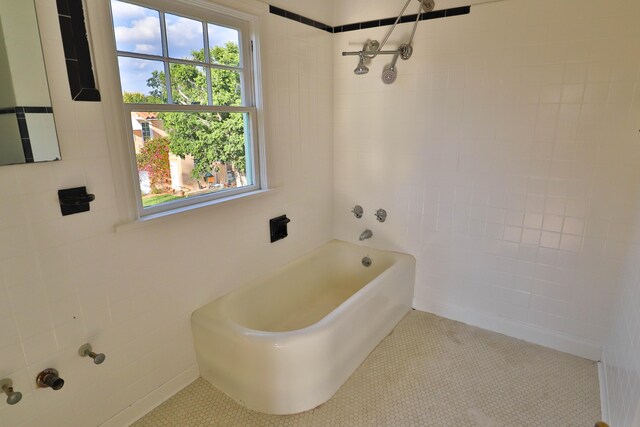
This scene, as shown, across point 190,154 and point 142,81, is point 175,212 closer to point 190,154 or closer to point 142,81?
point 190,154

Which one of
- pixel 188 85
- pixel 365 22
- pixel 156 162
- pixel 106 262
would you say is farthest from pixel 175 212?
pixel 365 22

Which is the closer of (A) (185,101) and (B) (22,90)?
(B) (22,90)

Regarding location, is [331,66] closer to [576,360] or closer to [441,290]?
[441,290]

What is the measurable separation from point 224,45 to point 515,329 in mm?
2436

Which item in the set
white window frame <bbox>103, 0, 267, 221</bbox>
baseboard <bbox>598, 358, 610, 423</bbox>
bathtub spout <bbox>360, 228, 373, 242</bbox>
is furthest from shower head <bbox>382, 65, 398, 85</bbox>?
baseboard <bbox>598, 358, 610, 423</bbox>

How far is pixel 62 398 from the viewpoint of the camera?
149 cm

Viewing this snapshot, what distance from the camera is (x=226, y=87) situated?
1.99 metres

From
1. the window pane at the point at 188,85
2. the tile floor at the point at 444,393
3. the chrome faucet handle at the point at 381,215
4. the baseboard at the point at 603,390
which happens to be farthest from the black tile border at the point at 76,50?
the baseboard at the point at 603,390

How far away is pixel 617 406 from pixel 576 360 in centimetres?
60

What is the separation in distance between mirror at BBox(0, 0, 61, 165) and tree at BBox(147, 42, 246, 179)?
434mm

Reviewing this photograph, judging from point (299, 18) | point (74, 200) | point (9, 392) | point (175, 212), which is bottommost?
point (9, 392)

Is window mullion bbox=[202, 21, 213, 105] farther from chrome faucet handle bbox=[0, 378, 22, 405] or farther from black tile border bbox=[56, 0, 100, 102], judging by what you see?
chrome faucet handle bbox=[0, 378, 22, 405]

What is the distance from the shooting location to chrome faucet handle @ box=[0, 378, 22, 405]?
128 centimetres

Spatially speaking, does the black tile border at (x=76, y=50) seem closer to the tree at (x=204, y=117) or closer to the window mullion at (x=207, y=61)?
the tree at (x=204, y=117)
